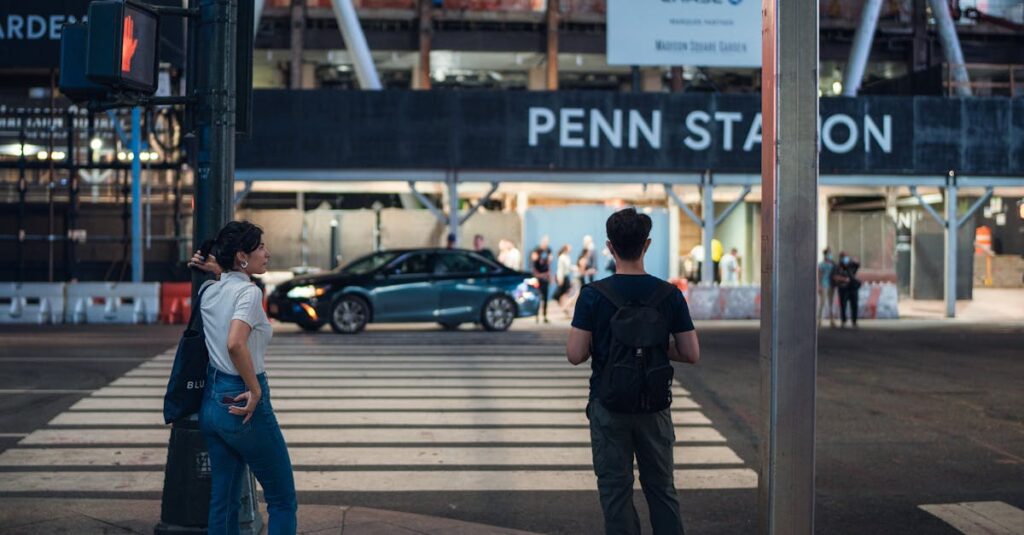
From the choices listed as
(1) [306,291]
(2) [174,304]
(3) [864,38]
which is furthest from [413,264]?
(3) [864,38]

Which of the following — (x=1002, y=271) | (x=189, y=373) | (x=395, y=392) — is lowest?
(x=395, y=392)

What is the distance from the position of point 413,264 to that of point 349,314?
158 centimetres

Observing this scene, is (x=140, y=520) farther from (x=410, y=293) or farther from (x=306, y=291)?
(x=410, y=293)

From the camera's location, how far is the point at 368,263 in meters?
20.6

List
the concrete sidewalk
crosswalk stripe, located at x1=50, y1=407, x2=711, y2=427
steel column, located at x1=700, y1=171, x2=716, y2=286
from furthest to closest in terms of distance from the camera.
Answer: steel column, located at x1=700, y1=171, x2=716, y2=286
crosswalk stripe, located at x1=50, y1=407, x2=711, y2=427
the concrete sidewalk

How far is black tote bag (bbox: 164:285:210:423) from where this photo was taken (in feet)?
16.6

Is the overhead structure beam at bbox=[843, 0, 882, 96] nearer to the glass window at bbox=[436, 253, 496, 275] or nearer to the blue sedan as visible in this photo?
the blue sedan

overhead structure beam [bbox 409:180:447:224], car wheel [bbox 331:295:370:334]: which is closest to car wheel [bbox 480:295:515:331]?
car wheel [bbox 331:295:370:334]

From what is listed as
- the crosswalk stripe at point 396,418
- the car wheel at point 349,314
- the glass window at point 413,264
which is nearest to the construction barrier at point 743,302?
the glass window at point 413,264

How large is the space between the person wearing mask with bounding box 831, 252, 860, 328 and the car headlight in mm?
11069

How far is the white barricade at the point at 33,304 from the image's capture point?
74.9 feet

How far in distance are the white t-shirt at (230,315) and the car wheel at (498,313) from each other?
16.0 metres

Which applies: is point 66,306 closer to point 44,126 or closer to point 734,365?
point 44,126

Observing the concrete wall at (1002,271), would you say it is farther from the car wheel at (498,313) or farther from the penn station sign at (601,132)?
the car wheel at (498,313)
